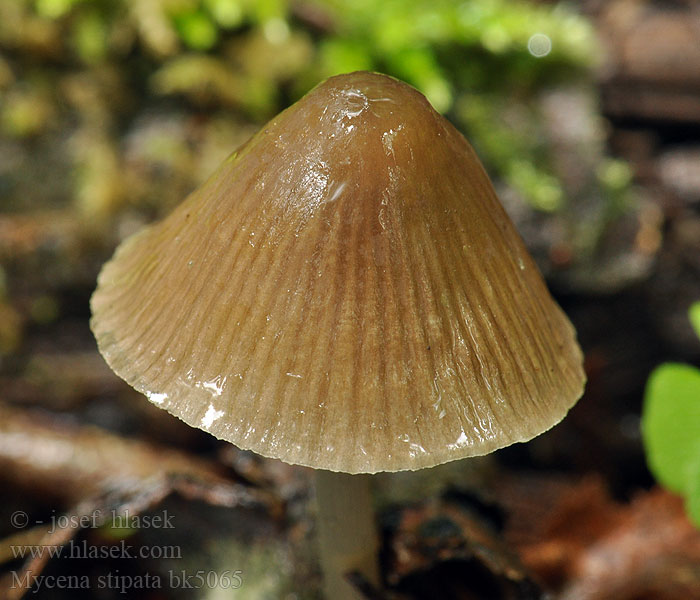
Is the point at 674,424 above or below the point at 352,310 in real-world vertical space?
below

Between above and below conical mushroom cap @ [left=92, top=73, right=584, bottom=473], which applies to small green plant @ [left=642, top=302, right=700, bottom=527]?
below

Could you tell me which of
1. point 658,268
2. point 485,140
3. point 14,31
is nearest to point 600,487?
point 658,268

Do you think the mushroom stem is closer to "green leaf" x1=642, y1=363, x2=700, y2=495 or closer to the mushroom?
the mushroom

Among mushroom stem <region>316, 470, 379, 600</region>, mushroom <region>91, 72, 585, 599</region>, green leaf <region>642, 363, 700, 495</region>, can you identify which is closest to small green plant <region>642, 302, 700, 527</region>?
green leaf <region>642, 363, 700, 495</region>

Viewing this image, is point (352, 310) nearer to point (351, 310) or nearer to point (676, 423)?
point (351, 310)

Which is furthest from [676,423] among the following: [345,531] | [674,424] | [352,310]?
[352,310]

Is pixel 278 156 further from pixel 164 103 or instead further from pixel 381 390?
pixel 164 103

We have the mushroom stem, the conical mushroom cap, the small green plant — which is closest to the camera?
the conical mushroom cap
